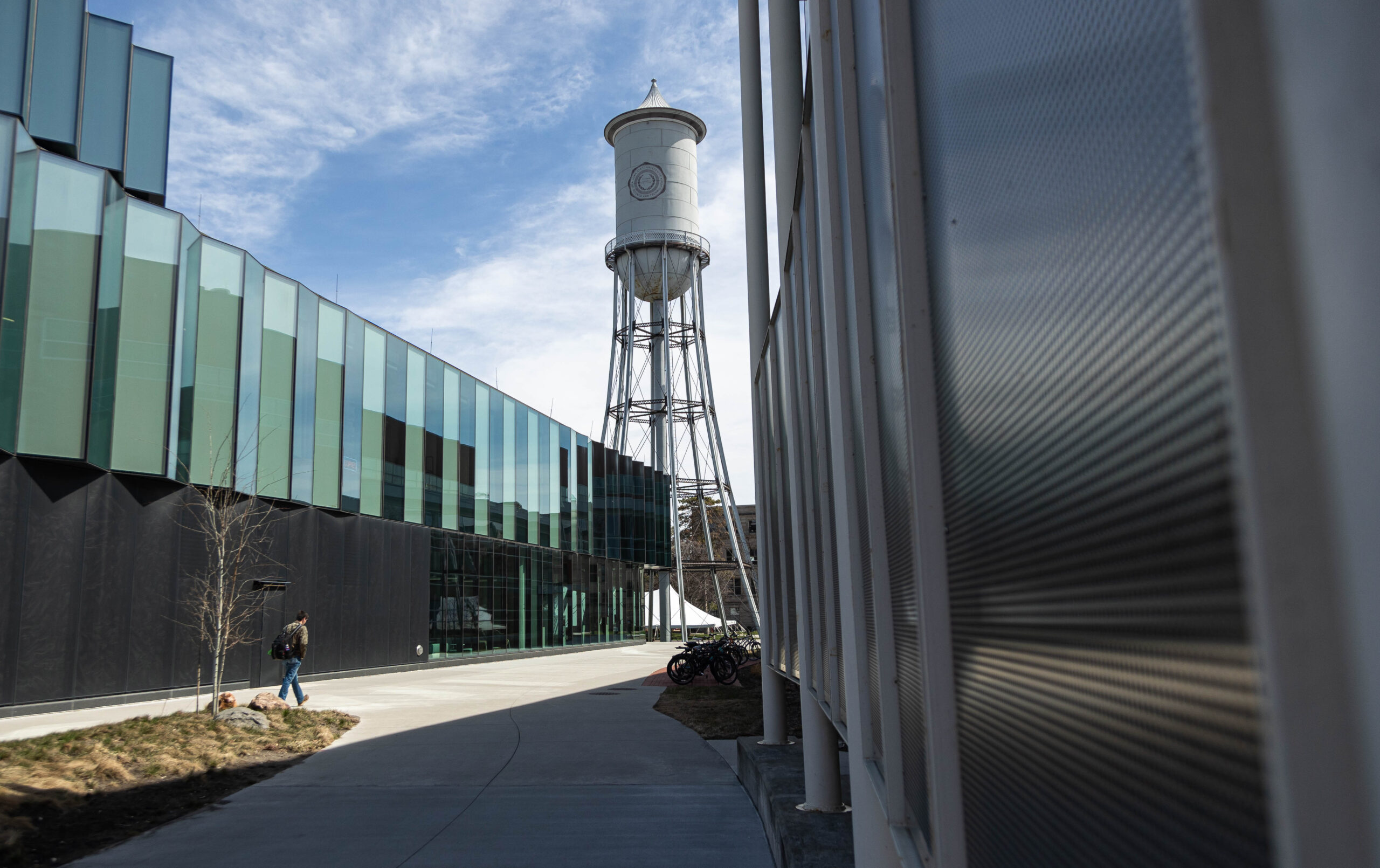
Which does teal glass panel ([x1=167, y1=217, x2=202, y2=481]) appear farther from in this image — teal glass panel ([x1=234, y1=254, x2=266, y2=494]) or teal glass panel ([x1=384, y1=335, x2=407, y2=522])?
teal glass panel ([x1=384, y1=335, x2=407, y2=522])

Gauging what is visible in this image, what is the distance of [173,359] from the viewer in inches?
757

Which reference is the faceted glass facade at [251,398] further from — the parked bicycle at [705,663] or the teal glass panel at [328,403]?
the parked bicycle at [705,663]

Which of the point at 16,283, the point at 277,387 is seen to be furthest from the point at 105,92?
the point at 277,387

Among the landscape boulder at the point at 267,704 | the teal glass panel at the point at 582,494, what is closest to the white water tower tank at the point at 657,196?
the teal glass panel at the point at 582,494

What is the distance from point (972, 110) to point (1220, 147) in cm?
113

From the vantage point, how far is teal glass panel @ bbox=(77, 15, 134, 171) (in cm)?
1967

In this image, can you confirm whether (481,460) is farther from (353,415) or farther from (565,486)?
(565,486)

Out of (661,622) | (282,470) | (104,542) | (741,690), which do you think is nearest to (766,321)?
(741,690)

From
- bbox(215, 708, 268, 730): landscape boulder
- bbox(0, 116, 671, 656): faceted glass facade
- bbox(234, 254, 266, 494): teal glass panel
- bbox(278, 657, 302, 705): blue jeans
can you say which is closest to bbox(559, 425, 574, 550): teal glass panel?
bbox(0, 116, 671, 656): faceted glass facade

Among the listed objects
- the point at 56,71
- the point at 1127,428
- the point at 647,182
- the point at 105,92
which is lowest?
the point at 1127,428

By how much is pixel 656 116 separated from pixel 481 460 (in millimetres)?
22469

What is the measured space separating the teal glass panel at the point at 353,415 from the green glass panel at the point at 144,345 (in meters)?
6.45

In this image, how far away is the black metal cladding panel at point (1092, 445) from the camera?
81cm

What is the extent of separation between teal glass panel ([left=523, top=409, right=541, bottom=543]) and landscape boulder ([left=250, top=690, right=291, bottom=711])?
21.7 metres
